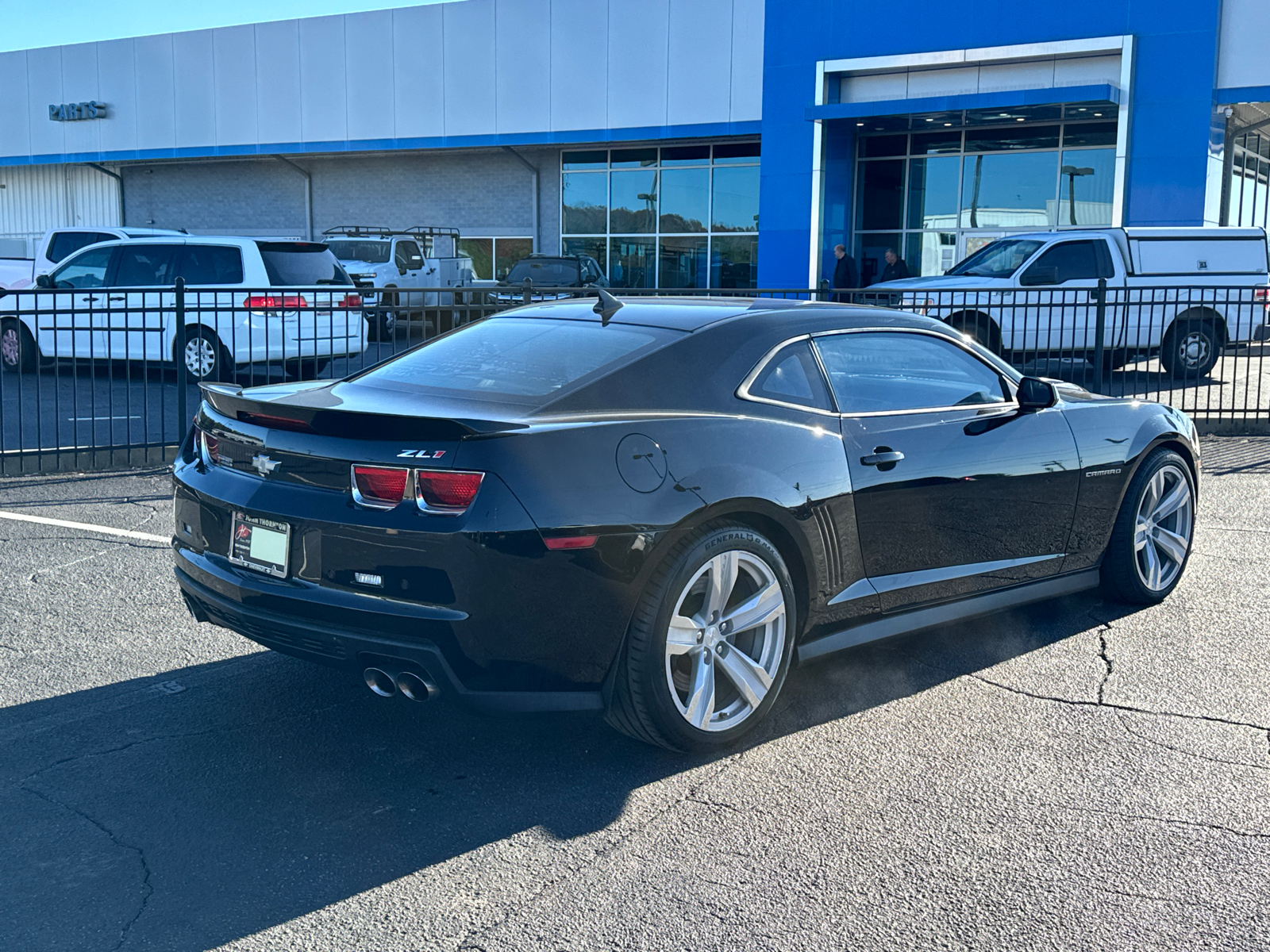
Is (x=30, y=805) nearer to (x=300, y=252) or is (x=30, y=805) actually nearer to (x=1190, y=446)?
(x=1190, y=446)

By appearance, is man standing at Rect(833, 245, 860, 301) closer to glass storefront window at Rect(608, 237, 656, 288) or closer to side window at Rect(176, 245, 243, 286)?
glass storefront window at Rect(608, 237, 656, 288)

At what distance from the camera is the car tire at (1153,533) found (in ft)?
19.0

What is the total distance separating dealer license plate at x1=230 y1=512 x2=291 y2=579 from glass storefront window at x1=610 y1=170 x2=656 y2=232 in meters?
28.1

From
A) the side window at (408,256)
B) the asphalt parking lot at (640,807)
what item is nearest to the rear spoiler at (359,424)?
the asphalt parking lot at (640,807)

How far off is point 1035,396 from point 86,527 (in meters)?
5.44

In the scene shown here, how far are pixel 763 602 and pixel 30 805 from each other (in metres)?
2.32

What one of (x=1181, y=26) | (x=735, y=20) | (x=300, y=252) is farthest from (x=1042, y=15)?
(x=300, y=252)

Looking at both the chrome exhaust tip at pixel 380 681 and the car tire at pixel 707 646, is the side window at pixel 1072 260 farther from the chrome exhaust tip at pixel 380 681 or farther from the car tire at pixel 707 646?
the chrome exhaust tip at pixel 380 681

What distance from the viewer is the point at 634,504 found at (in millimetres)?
3852

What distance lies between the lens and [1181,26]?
2220cm

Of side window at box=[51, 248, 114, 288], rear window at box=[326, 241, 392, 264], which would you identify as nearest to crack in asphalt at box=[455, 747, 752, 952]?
side window at box=[51, 248, 114, 288]

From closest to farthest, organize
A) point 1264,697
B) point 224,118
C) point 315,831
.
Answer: point 315,831
point 1264,697
point 224,118

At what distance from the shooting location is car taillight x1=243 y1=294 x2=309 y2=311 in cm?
1126

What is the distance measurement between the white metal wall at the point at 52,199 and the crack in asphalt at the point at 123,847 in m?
39.4
